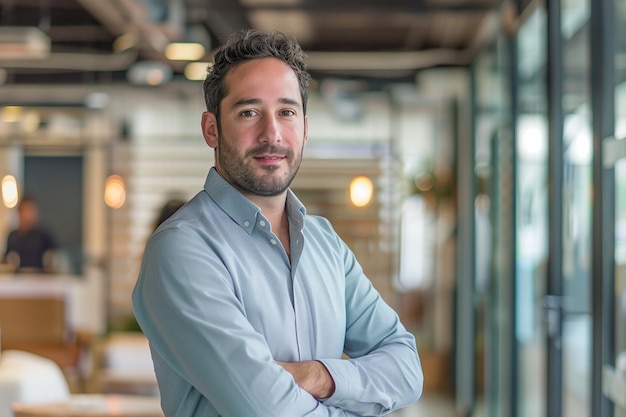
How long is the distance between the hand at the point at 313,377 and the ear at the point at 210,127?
0.42m

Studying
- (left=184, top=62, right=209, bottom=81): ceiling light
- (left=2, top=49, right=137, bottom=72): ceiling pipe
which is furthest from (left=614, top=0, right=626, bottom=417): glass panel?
(left=2, top=49, right=137, bottom=72): ceiling pipe

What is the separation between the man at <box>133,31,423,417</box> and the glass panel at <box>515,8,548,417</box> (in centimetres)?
338

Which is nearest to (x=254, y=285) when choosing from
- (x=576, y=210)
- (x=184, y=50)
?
(x=576, y=210)

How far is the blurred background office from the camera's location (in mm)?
5273

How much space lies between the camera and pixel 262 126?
188 cm

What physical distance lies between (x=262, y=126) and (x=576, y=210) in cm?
291

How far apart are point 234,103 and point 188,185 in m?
9.12

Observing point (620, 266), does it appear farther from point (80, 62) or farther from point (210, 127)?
point (80, 62)

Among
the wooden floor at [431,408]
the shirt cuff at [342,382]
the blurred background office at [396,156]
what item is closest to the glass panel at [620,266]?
the blurred background office at [396,156]

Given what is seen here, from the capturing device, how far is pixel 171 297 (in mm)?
1783

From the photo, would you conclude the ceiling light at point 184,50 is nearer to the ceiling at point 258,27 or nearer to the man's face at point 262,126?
the ceiling at point 258,27

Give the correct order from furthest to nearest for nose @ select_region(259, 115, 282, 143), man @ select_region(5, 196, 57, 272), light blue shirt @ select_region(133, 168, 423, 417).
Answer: man @ select_region(5, 196, 57, 272), nose @ select_region(259, 115, 282, 143), light blue shirt @ select_region(133, 168, 423, 417)

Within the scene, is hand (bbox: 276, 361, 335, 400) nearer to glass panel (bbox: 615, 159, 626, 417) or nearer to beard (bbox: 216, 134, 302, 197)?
beard (bbox: 216, 134, 302, 197)

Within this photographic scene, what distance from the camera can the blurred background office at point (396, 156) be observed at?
527 cm
